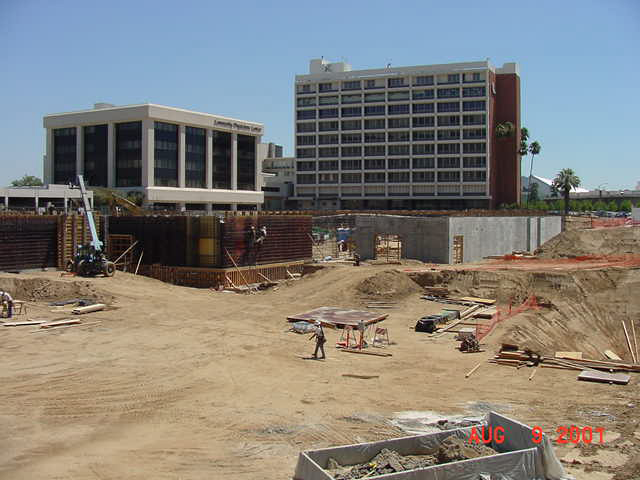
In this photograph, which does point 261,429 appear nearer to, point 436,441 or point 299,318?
point 436,441

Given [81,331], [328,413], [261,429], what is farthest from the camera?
[81,331]

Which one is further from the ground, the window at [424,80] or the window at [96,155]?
the window at [424,80]

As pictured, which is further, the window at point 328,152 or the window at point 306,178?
the window at point 306,178

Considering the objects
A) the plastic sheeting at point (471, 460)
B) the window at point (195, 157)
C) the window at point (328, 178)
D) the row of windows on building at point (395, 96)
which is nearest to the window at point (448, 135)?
the row of windows on building at point (395, 96)

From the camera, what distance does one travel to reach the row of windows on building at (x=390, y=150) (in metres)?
102

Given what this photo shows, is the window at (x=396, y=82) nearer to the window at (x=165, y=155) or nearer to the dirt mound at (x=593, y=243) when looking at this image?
the window at (x=165, y=155)

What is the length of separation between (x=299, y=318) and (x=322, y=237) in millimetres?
27391

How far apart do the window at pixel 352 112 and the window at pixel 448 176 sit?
17.2m

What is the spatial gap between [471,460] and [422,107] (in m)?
97.2

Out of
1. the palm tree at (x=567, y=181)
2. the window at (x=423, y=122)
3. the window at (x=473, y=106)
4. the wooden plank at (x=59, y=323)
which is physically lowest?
the wooden plank at (x=59, y=323)

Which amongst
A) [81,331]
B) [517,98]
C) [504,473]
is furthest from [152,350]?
[517,98]

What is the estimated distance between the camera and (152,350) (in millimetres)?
22609

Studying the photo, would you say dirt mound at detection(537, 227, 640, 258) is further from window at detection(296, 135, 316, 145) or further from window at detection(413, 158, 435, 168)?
window at detection(296, 135, 316, 145)

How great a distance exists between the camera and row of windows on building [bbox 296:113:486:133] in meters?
102
